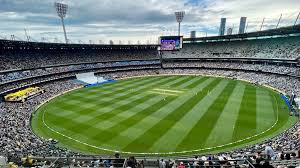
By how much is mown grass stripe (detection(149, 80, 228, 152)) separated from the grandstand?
0.25 metres

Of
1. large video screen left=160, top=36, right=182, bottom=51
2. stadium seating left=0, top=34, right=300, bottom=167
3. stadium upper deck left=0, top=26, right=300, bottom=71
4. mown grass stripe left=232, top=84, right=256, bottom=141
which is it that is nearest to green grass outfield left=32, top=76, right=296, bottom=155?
mown grass stripe left=232, top=84, right=256, bottom=141

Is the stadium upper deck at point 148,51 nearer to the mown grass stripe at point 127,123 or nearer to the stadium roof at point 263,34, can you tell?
the stadium roof at point 263,34

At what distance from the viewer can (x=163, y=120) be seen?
29891 millimetres

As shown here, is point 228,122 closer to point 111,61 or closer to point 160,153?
point 160,153

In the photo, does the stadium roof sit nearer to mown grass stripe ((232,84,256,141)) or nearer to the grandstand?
the grandstand

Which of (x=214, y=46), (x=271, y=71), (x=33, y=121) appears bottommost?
(x=33, y=121)

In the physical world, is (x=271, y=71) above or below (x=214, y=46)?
below

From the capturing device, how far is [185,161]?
12992 millimetres

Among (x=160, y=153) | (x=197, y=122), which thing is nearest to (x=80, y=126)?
(x=160, y=153)

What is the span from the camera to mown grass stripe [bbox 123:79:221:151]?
2325 centimetres

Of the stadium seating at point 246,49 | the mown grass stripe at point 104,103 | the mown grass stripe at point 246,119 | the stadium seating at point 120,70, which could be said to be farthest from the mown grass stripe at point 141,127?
the stadium seating at point 246,49

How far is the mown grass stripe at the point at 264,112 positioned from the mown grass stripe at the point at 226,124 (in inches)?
120

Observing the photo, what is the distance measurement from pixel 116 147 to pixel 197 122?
12.0 metres

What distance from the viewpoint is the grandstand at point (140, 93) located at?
624 inches
